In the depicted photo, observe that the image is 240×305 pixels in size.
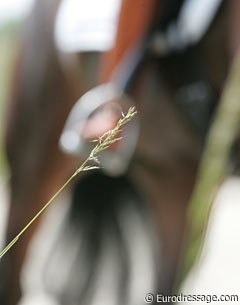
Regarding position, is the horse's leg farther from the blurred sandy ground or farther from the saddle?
the saddle

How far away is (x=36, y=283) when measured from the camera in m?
1.47

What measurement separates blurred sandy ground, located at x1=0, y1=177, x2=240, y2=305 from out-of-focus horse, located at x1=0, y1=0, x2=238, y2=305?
0.12ft

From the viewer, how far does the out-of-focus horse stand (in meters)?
1.14

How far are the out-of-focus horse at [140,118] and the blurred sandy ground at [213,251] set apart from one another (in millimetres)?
37

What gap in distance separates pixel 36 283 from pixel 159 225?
0.34 metres

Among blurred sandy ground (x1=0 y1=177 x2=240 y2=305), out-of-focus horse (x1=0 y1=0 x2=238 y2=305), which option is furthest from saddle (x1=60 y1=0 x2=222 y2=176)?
blurred sandy ground (x1=0 y1=177 x2=240 y2=305)

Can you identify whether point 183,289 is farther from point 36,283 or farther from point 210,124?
point 36,283

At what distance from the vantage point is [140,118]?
1.17 metres

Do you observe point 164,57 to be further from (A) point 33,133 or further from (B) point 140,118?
(A) point 33,133

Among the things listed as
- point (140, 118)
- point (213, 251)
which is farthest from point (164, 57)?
point (213, 251)

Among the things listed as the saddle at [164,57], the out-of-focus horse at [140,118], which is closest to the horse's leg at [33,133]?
the out-of-focus horse at [140,118]

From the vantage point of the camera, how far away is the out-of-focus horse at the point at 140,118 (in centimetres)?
114

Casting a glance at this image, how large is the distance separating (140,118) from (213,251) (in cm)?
24

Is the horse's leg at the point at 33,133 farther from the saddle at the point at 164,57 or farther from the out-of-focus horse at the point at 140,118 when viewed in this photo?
the saddle at the point at 164,57
